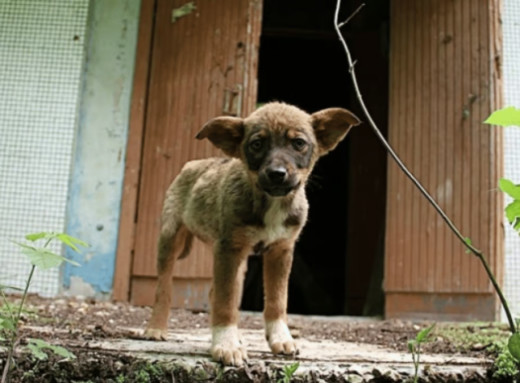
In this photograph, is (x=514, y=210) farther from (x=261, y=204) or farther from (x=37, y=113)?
(x=37, y=113)

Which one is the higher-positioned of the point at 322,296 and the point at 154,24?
the point at 154,24

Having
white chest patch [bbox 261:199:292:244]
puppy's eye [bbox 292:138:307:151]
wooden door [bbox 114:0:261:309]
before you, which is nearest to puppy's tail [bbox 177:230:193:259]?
white chest patch [bbox 261:199:292:244]

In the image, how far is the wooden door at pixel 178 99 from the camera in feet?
21.1

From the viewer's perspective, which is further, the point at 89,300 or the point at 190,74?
the point at 190,74

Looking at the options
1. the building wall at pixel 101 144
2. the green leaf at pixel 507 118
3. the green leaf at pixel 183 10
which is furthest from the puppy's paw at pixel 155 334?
the green leaf at pixel 183 10

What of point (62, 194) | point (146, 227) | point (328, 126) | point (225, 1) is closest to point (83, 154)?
point (62, 194)

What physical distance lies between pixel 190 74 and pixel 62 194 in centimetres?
192

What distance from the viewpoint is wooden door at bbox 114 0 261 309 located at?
6445mm

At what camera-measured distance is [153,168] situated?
661cm

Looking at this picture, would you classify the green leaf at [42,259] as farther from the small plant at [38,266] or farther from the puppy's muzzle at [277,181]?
the puppy's muzzle at [277,181]

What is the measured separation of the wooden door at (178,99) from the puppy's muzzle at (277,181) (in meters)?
3.35

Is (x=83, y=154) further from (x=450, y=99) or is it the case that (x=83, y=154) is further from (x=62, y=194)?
(x=450, y=99)

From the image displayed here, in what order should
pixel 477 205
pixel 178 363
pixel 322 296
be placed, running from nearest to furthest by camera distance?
pixel 178 363, pixel 477 205, pixel 322 296

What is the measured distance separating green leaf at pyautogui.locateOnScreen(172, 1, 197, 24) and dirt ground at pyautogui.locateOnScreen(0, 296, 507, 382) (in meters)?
3.25
